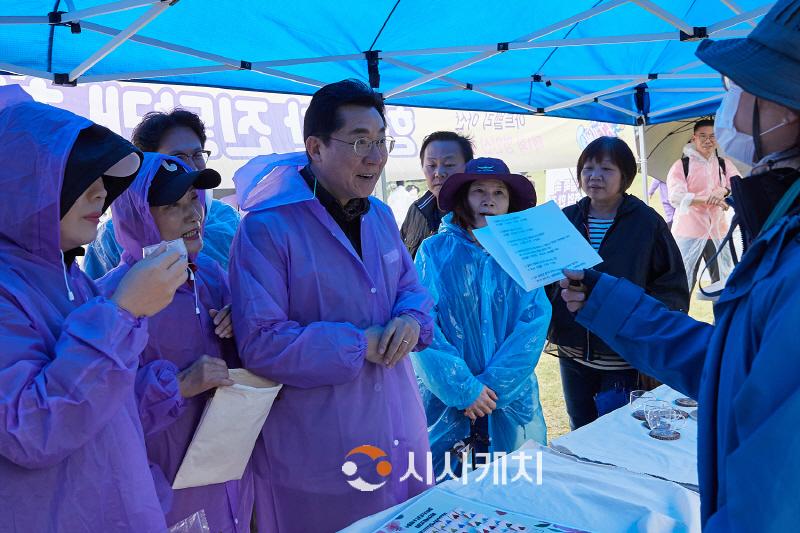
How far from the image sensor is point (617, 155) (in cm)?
316

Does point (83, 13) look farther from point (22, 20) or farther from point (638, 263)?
point (638, 263)

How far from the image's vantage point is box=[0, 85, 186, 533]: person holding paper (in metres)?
1.01

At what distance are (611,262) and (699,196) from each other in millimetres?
4159

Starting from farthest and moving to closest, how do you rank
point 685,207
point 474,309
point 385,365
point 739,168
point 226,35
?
point 685,207, point 226,35, point 474,309, point 385,365, point 739,168

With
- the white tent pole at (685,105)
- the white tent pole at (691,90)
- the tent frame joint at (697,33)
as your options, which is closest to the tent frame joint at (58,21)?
the tent frame joint at (697,33)

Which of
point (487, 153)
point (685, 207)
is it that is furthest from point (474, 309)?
point (487, 153)

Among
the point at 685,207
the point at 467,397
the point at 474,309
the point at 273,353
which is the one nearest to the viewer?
the point at 273,353

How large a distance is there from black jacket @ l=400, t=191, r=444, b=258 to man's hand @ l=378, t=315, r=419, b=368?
189 cm

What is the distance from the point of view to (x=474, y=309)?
2549 millimetres

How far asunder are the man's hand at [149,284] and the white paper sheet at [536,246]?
31.4 inches

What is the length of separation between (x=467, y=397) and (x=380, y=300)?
27.0 inches

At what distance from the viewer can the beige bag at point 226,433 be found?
5.24 feet

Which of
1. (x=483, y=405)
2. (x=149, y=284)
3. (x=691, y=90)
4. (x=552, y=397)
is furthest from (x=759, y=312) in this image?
(x=691, y=90)

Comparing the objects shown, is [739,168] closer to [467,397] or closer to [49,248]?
[49,248]
